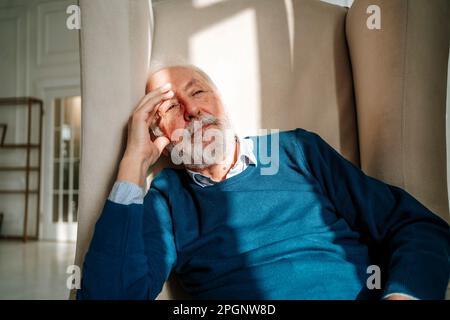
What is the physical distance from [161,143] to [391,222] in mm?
500

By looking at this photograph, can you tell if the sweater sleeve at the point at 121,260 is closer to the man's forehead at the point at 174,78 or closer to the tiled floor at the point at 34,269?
the man's forehead at the point at 174,78

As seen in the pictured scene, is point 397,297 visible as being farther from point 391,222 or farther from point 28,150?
point 28,150

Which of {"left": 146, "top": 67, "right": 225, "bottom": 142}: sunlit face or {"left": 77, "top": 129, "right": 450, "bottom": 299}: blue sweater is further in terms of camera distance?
{"left": 146, "top": 67, "right": 225, "bottom": 142}: sunlit face

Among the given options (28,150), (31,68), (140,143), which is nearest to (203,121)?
(140,143)

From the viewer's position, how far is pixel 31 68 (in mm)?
4113

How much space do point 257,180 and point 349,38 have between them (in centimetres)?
46

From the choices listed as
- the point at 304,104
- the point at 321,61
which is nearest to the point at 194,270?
the point at 304,104

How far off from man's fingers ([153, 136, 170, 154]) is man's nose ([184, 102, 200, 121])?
0.07m

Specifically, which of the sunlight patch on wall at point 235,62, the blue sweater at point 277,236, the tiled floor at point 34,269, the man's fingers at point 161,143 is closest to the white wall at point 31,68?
the tiled floor at point 34,269

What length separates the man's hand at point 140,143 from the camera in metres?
0.75

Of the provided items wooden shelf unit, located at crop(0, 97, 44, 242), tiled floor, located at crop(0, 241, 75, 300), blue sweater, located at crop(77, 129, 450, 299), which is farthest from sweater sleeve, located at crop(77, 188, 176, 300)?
wooden shelf unit, located at crop(0, 97, 44, 242)

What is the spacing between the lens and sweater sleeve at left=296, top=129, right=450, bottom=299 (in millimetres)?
632

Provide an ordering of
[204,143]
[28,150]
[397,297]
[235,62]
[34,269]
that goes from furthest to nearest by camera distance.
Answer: [28,150] → [34,269] → [235,62] → [204,143] → [397,297]

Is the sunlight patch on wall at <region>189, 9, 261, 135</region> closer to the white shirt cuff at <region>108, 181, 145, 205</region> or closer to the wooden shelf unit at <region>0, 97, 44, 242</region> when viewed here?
the white shirt cuff at <region>108, 181, 145, 205</region>
